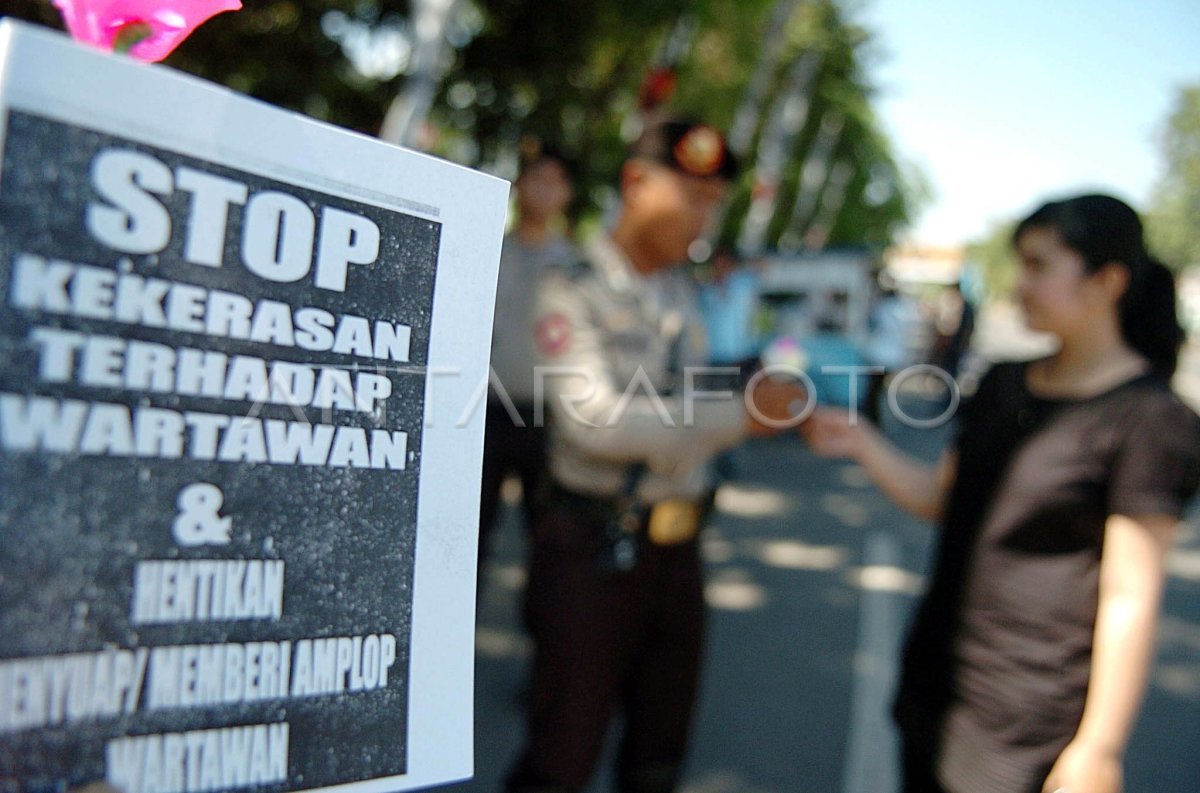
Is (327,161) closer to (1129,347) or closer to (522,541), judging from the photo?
(1129,347)

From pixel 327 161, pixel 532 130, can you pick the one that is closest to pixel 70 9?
pixel 327 161

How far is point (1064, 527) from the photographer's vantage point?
140 centimetres

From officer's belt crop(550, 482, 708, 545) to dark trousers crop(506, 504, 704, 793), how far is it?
0.01 meters

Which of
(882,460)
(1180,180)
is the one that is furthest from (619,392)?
(1180,180)

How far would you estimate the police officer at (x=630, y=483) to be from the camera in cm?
161

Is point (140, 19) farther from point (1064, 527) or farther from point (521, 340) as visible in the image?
point (521, 340)

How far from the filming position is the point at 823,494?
292 inches

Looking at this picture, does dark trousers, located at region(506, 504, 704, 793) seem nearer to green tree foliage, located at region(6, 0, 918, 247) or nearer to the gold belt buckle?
the gold belt buckle

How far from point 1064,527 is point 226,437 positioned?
1.33 meters

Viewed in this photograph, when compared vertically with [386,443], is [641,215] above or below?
above

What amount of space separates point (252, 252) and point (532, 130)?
255 inches

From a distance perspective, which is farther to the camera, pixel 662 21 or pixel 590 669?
pixel 662 21

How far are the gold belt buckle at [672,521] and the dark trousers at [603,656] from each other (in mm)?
22

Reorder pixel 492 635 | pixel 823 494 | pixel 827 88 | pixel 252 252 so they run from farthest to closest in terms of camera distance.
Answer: pixel 827 88 → pixel 823 494 → pixel 492 635 → pixel 252 252
